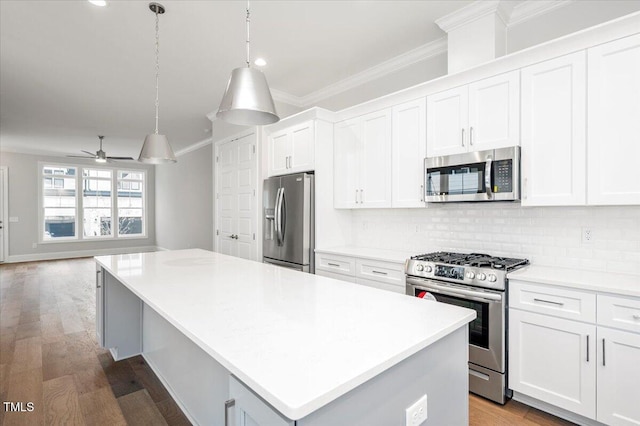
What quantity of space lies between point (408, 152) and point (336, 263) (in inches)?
51.7

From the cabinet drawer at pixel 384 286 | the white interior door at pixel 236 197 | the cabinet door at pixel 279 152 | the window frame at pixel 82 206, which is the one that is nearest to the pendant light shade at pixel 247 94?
the cabinet drawer at pixel 384 286

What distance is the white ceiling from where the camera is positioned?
2.67 meters

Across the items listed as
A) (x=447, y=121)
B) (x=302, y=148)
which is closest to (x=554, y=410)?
(x=447, y=121)

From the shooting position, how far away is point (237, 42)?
3178 millimetres

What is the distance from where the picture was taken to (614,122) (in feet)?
6.48

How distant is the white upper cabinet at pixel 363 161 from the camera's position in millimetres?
3279

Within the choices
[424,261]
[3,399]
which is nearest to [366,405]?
[424,261]

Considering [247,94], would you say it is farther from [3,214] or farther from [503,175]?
[3,214]

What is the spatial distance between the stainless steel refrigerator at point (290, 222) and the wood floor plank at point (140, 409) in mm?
1822

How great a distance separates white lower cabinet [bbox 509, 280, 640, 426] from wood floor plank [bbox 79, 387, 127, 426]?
8.36 feet

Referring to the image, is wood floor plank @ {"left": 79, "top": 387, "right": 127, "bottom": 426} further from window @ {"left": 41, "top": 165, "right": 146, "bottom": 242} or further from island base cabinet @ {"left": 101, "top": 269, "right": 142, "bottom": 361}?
window @ {"left": 41, "top": 165, "right": 146, "bottom": 242}

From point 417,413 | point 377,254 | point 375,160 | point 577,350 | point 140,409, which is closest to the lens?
point 417,413

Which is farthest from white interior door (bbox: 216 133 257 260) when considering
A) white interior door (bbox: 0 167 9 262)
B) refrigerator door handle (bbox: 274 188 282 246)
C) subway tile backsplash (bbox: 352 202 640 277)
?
white interior door (bbox: 0 167 9 262)

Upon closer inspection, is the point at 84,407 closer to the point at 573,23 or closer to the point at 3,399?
the point at 3,399
